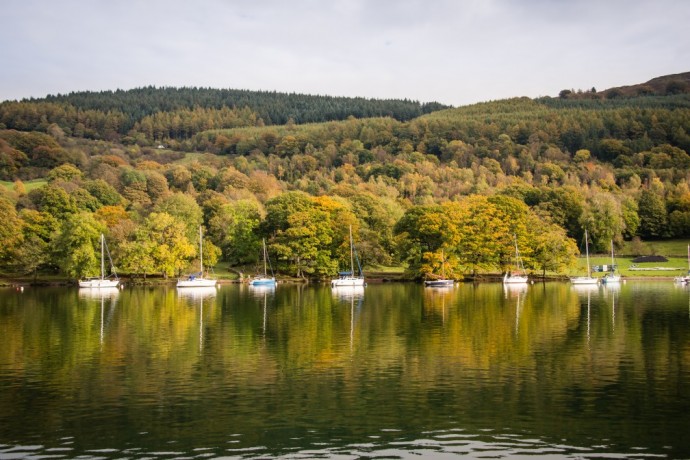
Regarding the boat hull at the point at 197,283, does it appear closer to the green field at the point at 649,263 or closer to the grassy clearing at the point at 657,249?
the green field at the point at 649,263

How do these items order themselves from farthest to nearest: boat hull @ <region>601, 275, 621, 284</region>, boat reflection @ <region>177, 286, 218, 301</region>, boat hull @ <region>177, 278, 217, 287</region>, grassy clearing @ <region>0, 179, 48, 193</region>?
grassy clearing @ <region>0, 179, 48, 193</region>
boat hull @ <region>601, 275, 621, 284</region>
boat hull @ <region>177, 278, 217, 287</region>
boat reflection @ <region>177, 286, 218, 301</region>

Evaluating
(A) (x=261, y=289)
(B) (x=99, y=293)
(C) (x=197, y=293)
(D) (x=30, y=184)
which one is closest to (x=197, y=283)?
(A) (x=261, y=289)

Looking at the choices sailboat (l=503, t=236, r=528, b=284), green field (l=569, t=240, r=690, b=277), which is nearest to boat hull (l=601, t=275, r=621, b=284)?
green field (l=569, t=240, r=690, b=277)

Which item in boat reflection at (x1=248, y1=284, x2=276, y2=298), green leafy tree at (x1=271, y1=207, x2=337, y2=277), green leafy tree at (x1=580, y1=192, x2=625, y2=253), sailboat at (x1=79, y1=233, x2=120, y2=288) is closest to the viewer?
boat reflection at (x1=248, y1=284, x2=276, y2=298)

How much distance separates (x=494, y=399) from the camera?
1042 inches

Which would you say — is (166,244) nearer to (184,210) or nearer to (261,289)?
(184,210)

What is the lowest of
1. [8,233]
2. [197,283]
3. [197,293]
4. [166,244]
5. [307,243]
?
[197,293]

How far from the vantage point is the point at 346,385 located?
2911cm

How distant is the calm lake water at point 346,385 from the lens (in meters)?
21.4

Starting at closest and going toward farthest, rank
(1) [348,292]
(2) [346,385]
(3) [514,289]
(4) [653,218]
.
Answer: (2) [346,385] → (1) [348,292] → (3) [514,289] → (4) [653,218]

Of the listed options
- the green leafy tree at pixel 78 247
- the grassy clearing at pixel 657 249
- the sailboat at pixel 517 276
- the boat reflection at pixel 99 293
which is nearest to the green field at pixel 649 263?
the grassy clearing at pixel 657 249

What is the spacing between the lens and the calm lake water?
2141 cm

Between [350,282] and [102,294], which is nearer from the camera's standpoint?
[102,294]

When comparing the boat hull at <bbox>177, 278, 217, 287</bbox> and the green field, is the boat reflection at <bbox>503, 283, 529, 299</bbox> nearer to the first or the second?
the green field
